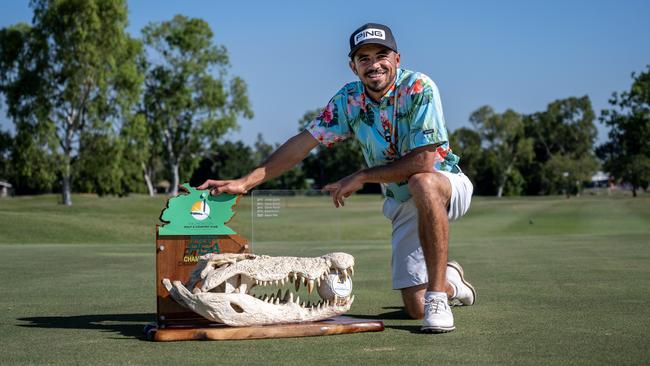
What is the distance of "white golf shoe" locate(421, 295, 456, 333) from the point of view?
18.3 feet

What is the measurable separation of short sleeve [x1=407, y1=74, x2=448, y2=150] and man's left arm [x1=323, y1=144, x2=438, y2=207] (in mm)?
61

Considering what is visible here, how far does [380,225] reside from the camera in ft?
112

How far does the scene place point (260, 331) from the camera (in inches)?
213

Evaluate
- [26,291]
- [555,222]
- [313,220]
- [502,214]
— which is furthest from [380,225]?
[26,291]

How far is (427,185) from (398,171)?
23 cm

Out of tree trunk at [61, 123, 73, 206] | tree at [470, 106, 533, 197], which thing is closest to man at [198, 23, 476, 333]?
→ tree trunk at [61, 123, 73, 206]

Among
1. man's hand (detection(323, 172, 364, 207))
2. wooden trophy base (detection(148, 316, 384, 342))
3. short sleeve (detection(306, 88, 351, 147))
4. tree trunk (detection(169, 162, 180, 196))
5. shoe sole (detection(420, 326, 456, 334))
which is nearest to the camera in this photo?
wooden trophy base (detection(148, 316, 384, 342))

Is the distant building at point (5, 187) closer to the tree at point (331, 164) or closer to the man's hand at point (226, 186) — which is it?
the tree at point (331, 164)

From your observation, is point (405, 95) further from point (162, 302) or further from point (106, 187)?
point (106, 187)

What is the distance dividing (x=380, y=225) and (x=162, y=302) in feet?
93.8

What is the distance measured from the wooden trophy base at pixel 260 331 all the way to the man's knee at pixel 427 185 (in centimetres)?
94

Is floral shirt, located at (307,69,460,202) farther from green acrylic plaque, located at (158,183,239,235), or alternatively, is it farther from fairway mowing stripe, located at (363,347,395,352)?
fairway mowing stripe, located at (363,347,395,352)

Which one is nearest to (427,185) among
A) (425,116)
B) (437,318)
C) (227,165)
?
(425,116)

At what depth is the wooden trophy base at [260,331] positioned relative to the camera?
5.36 meters
